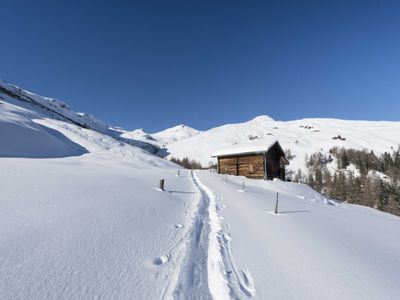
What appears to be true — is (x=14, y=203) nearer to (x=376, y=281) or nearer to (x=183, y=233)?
(x=183, y=233)

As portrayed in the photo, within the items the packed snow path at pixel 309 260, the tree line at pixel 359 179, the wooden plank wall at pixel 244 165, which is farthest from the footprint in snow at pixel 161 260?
the tree line at pixel 359 179

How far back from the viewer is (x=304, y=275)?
476 cm

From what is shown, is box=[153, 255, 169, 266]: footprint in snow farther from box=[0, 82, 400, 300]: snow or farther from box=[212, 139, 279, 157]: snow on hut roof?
box=[212, 139, 279, 157]: snow on hut roof

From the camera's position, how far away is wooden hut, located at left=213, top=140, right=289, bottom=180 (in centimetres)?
2938

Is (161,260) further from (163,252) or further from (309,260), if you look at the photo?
(309,260)

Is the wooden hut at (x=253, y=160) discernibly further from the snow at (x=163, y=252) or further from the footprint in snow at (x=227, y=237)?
the footprint in snow at (x=227, y=237)

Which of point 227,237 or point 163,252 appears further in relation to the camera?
point 227,237

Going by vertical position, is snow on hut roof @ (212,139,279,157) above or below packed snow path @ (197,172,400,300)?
above

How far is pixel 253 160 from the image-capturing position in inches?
1200

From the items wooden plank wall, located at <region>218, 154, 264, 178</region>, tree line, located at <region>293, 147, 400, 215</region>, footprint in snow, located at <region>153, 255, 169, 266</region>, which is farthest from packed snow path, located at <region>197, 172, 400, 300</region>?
tree line, located at <region>293, 147, 400, 215</region>

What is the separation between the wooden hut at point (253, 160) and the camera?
29.4m

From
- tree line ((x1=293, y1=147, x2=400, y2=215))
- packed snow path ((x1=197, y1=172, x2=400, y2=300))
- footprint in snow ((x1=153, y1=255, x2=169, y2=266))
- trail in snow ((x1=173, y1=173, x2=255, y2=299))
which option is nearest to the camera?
trail in snow ((x1=173, y1=173, x2=255, y2=299))

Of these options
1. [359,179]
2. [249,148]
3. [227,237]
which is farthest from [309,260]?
[359,179]

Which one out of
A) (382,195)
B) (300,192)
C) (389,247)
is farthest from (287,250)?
(382,195)
